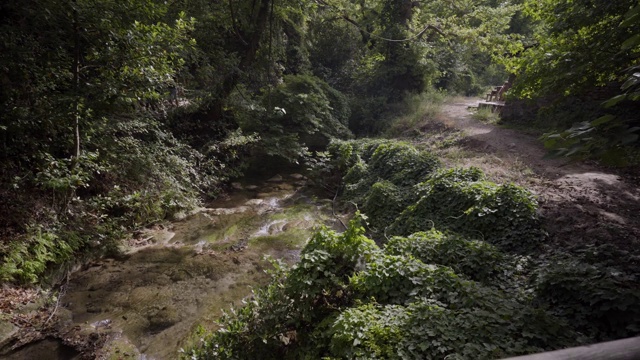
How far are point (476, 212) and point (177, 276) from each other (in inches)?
215

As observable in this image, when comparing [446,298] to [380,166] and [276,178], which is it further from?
[276,178]

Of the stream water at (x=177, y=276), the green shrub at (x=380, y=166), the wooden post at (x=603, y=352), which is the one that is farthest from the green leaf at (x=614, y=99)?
the green shrub at (x=380, y=166)

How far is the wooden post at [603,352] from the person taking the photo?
156 cm

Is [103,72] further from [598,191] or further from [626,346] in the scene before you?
[598,191]

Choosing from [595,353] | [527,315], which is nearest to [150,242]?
[527,315]

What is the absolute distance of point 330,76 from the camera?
59.2 ft

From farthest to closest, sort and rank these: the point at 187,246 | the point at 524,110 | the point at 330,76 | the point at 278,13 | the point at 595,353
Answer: the point at 330,76
the point at 524,110
the point at 278,13
the point at 187,246
the point at 595,353

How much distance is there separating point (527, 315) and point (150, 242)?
22.7ft

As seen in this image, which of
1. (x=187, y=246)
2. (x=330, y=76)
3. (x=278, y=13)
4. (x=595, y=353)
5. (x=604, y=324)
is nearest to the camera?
(x=595, y=353)

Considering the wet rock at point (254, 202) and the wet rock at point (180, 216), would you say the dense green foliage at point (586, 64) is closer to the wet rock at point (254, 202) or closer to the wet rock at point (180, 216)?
the wet rock at point (254, 202)

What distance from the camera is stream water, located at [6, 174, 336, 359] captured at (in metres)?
4.68

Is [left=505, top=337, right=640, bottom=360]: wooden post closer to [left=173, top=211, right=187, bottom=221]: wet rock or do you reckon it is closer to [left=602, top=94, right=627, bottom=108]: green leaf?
[left=602, top=94, right=627, bottom=108]: green leaf

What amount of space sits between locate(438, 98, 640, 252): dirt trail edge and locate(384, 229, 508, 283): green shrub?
47.8 inches

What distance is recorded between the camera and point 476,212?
560 cm
